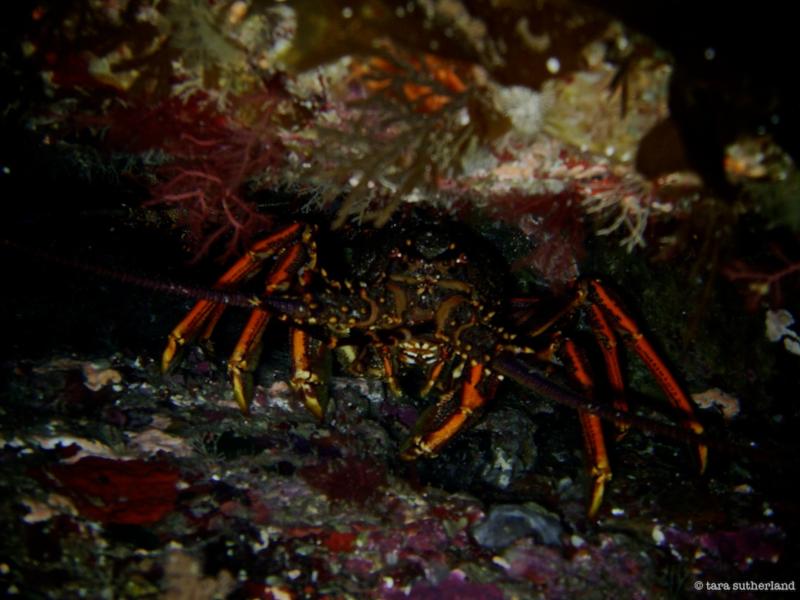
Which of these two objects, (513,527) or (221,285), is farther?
(221,285)

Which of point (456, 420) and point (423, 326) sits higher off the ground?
point (423, 326)

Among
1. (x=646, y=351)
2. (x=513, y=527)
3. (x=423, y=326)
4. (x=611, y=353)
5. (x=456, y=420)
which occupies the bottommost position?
(x=513, y=527)

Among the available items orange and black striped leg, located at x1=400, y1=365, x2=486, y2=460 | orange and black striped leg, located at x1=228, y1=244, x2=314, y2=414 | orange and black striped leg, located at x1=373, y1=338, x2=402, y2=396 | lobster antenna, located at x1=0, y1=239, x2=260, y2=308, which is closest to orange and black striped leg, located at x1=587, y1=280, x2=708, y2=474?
orange and black striped leg, located at x1=400, y1=365, x2=486, y2=460

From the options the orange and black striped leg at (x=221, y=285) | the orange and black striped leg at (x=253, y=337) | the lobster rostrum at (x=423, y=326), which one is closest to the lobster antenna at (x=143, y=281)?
the lobster rostrum at (x=423, y=326)

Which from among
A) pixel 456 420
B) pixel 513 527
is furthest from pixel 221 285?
pixel 513 527

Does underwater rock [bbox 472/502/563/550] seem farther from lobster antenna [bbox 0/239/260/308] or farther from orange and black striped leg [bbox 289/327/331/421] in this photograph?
lobster antenna [bbox 0/239/260/308]

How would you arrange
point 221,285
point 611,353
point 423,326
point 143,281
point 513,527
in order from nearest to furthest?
point 143,281, point 513,527, point 423,326, point 221,285, point 611,353

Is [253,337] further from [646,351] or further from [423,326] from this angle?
[646,351]
